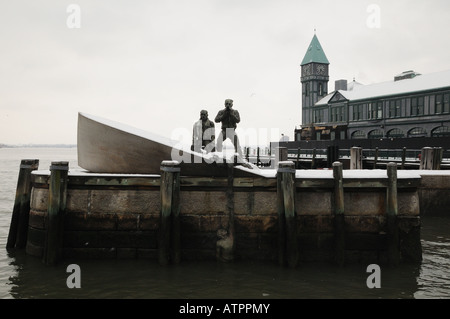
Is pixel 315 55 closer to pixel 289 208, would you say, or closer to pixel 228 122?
pixel 228 122

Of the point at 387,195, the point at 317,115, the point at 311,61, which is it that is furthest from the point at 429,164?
the point at 311,61

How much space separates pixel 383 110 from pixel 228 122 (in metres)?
36.4

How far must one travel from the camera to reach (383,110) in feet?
136

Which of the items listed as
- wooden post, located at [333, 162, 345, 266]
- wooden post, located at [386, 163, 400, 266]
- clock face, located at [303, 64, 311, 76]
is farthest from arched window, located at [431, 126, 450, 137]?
wooden post, located at [333, 162, 345, 266]

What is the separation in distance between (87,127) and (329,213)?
567 centimetres

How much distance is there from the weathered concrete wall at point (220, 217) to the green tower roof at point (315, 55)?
5472 centimetres

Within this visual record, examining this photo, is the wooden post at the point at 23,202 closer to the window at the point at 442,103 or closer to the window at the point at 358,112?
the window at the point at 442,103

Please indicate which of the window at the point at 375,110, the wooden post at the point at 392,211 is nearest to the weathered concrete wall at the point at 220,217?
the wooden post at the point at 392,211

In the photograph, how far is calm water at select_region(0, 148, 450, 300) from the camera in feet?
20.8

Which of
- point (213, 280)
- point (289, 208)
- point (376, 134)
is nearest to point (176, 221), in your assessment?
point (213, 280)

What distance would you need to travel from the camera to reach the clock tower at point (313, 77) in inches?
2242

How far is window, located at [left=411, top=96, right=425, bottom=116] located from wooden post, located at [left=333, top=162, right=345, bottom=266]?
35.6 metres

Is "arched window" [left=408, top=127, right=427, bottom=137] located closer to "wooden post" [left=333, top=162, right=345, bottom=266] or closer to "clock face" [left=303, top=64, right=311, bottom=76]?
"clock face" [left=303, top=64, right=311, bottom=76]

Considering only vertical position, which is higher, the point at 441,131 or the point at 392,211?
the point at 441,131
